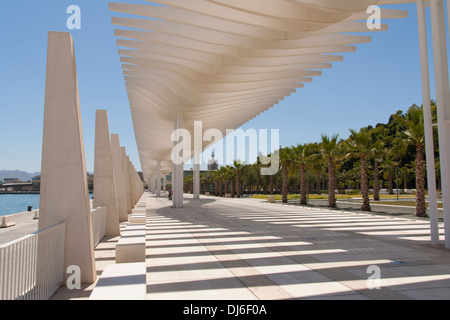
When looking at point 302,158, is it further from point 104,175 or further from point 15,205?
point 15,205

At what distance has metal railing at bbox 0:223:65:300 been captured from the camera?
4.08m

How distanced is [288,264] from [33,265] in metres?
4.40

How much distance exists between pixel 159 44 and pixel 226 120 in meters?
16.9

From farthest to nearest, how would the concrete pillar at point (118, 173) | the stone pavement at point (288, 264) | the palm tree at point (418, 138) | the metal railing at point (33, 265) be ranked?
the palm tree at point (418, 138) < the concrete pillar at point (118, 173) < the stone pavement at point (288, 264) < the metal railing at point (33, 265)

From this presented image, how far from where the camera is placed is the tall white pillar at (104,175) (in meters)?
11.9

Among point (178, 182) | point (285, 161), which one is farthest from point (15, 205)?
point (285, 161)

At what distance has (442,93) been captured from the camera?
8.88m

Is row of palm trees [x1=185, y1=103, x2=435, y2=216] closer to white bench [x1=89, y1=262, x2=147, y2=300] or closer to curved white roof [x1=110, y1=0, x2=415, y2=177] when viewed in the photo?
curved white roof [x1=110, y1=0, x2=415, y2=177]

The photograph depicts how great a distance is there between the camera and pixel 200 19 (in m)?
11.2

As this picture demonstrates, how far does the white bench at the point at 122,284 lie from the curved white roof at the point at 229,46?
760cm

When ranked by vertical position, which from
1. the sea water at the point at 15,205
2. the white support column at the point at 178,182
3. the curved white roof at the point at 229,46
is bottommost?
the sea water at the point at 15,205

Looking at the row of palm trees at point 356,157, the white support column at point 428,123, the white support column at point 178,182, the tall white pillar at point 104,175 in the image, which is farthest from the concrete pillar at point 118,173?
the row of palm trees at point 356,157

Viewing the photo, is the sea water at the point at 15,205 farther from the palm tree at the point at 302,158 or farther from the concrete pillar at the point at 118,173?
the palm tree at the point at 302,158
